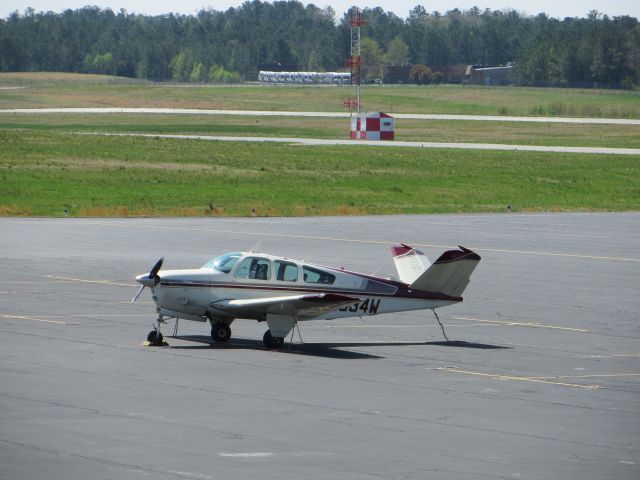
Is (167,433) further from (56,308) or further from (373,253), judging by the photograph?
(373,253)

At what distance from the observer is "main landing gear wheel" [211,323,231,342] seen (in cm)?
3359

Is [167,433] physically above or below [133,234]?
above

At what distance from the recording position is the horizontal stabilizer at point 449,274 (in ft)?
109

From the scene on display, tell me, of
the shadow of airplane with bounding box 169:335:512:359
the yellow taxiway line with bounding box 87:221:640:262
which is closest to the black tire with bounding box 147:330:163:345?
the shadow of airplane with bounding box 169:335:512:359

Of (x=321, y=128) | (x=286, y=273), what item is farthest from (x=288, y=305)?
(x=321, y=128)

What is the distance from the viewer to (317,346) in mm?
33906

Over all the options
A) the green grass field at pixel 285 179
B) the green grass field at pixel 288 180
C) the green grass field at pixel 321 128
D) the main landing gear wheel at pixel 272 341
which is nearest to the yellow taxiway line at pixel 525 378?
the main landing gear wheel at pixel 272 341

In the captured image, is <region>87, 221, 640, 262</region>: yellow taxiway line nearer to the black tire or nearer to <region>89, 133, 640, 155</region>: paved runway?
the black tire

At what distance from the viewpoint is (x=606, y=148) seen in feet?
409

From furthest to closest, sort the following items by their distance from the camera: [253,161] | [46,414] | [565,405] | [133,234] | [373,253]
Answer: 1. [253,161]
2. [133,234]
3. [373,253]
4. [565,405]
5. [46,414]

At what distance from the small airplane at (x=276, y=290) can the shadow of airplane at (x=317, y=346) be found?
42 centimetres

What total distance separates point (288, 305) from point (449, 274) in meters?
4.29

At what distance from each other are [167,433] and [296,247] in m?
34.1

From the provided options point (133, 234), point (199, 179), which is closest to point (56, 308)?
point (133, 234)
